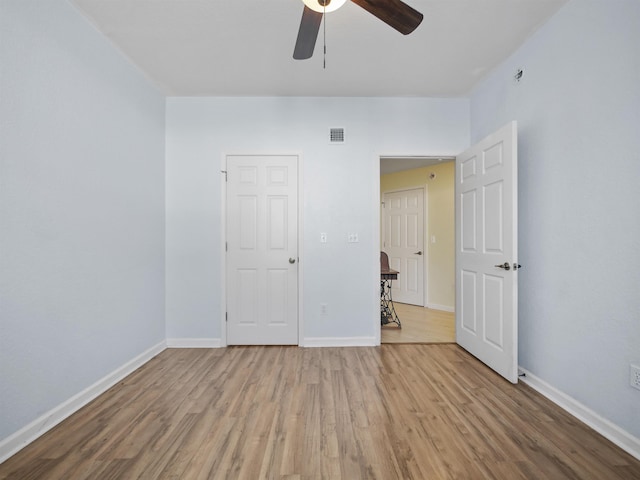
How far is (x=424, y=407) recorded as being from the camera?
206 centimetres

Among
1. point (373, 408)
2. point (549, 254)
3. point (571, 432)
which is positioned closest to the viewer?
point (571, 432)

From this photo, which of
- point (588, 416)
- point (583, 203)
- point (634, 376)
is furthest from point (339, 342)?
point (583, 203)

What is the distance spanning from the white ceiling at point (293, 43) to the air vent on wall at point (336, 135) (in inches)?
14.6

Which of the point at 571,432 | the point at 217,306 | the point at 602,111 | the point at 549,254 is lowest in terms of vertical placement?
the point at 571,432

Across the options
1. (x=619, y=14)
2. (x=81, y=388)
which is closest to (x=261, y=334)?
(x=81, y=388)

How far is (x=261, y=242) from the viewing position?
3.32 metres

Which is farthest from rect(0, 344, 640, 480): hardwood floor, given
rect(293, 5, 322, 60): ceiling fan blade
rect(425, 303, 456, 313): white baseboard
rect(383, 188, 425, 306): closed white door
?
rect(383, 188, 425, 306): closed white door

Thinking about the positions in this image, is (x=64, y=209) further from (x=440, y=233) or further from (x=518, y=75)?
(x=440, y=233)

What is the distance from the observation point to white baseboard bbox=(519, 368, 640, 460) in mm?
1627

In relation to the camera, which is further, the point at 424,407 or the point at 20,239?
the point at 424,407

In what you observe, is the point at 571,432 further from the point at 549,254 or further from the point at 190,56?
the point at 190,56

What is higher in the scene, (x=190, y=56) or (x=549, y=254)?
(x=190, y=56)

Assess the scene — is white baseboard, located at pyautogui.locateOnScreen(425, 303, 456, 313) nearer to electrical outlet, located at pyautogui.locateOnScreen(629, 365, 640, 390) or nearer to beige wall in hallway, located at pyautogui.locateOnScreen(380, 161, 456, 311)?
beige wall in hallway, located at pyautogui.locateOnScreen(380, 161, 456, 311)

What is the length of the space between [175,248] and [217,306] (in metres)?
0.78
